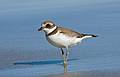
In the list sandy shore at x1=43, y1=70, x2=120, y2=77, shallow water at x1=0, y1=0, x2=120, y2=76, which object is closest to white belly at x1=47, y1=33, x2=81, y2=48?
shallow water at x1=0, y1=0, x2=120, y2=76

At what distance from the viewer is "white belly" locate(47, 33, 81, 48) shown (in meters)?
9.16

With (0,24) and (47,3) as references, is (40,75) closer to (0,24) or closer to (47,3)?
(0,24)

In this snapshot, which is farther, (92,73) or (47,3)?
(47,3)

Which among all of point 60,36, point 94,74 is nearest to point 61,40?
point 60,36

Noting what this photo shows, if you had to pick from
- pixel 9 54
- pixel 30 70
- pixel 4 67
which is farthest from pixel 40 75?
pixel 9 54

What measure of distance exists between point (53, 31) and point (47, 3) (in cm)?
537

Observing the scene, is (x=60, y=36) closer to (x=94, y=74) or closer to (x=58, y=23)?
(x=94, y=74)

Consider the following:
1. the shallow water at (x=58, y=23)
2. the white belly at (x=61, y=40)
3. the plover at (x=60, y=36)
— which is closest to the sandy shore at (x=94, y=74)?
the shallow water at (x=58, y=23)

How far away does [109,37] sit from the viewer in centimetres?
1087

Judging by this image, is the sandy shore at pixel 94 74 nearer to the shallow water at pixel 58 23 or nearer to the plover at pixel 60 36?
the shallow water at pixel 58 23

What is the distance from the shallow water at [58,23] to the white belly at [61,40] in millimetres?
337

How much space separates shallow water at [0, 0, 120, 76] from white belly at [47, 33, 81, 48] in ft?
1.11

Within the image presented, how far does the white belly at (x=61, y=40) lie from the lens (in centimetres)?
916

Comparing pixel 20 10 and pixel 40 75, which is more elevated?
pixel 20 10
